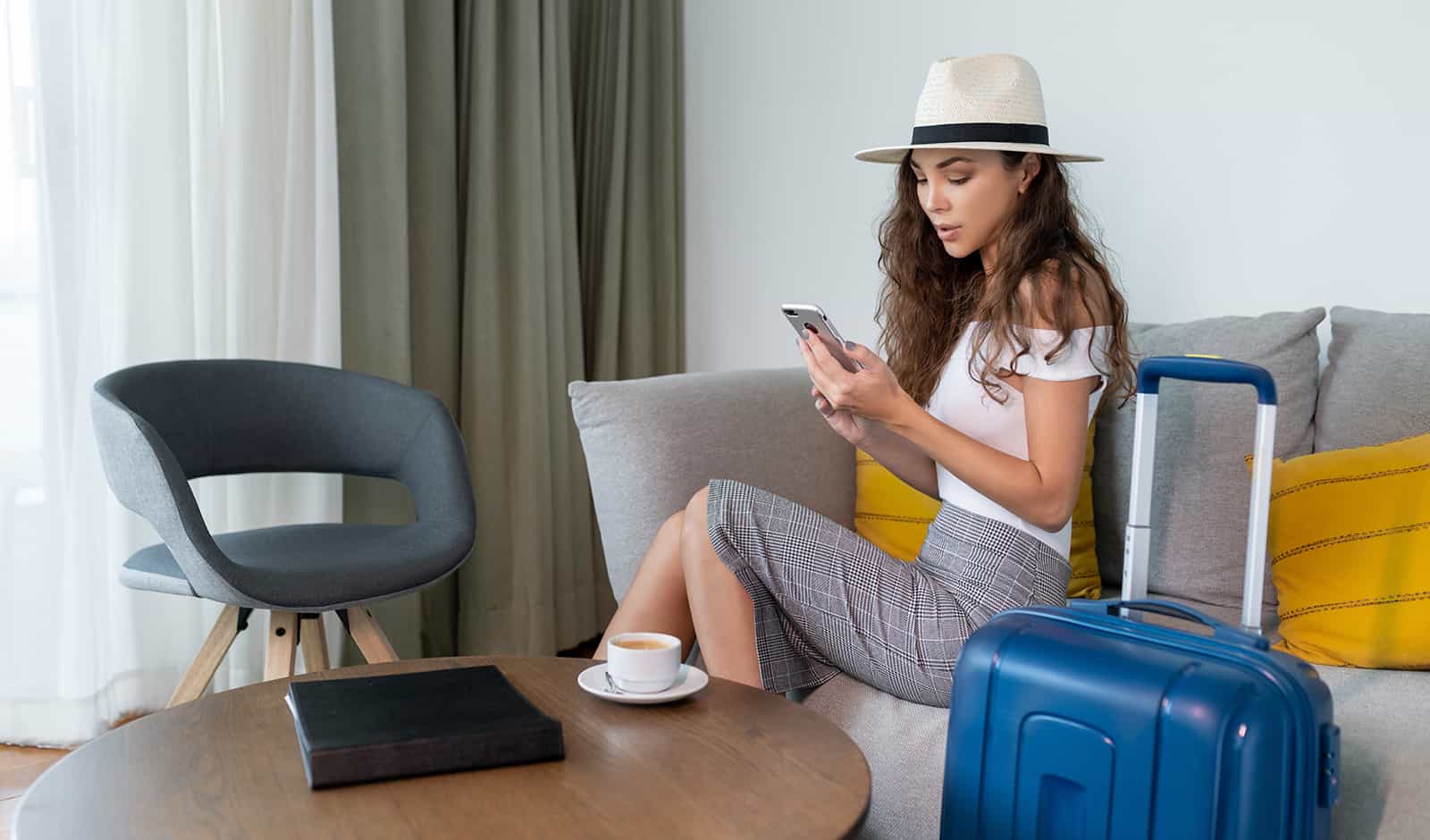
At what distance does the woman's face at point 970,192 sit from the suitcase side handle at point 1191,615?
661mm

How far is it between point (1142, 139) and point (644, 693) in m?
1.64

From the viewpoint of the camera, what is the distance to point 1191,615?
1146 millimetres

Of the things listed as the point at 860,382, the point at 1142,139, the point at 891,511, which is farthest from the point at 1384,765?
the point at 1142,139

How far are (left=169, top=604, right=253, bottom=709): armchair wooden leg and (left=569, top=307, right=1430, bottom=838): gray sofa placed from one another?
0.62 meters

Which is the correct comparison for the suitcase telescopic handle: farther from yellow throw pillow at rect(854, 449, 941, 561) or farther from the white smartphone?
yellow throw pillow at rect(854, 449, 941, 561)

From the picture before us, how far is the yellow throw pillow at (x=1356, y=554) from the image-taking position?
1.56m

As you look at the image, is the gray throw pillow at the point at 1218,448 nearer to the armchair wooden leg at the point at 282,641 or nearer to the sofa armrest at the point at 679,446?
the sofa armrest at the point at 679,446

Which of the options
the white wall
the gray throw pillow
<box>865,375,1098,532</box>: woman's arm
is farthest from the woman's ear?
the white wall

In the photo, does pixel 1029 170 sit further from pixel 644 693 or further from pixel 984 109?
pixel 644 693

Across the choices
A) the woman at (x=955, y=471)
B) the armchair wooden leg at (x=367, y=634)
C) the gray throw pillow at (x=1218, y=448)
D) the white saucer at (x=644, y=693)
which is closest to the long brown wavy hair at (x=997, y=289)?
the woman at (x=955, y=471)

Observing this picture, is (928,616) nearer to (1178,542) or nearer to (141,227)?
(1178,542)

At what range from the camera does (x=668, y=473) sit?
6.38 ft

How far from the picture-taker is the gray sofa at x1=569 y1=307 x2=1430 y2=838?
1737 millimetres

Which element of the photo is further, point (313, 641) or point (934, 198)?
point (313, 641)
